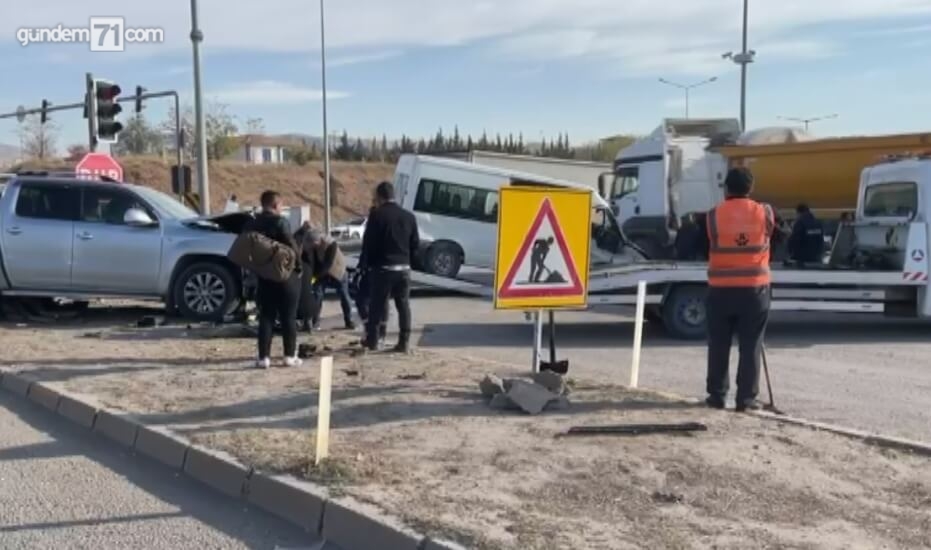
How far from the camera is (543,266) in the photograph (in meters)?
8.50

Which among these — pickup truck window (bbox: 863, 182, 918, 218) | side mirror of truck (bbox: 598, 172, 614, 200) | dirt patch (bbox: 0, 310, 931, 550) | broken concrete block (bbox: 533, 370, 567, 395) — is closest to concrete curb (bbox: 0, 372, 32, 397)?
dirt patch (bbox: 0, 310, 931, 550)

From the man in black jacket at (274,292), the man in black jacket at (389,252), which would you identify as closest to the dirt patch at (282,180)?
the man in black jacket at (389,252)

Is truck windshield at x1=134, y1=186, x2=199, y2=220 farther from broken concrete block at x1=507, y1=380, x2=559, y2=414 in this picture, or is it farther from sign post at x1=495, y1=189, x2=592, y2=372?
broken concrete block at x1=507, y1=380, x2=559, y2=414

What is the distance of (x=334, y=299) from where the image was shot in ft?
62.1

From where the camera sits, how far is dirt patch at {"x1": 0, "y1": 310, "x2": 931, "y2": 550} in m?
5.11

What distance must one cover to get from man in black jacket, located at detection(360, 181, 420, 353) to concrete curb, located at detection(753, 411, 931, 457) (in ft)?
14.0

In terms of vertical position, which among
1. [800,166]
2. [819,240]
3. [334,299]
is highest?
[800,166]

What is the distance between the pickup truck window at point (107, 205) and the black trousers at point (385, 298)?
448 centimetres

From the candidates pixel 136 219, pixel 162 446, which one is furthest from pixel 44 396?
pixel 136 219

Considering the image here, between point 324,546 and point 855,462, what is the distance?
336cm

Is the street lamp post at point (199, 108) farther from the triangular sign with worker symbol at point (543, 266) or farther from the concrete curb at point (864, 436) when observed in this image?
the concrete curb at point (864, 436)

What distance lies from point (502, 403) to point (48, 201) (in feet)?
28.1


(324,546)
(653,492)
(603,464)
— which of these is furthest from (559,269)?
(324,546)

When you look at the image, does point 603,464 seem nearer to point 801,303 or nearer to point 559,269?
point 559,269
